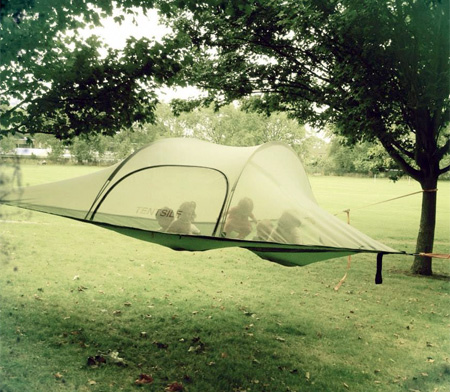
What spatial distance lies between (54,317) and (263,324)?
2340mm

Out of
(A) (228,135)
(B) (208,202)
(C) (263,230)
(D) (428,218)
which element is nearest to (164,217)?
(B) (208,202)

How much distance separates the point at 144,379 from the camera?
3678mm

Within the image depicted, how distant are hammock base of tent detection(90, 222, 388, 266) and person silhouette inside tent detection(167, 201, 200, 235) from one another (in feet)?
0.58

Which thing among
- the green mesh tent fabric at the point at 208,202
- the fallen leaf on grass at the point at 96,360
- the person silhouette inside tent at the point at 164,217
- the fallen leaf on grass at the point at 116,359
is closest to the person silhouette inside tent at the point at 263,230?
the green mesh tent fabric at the point at 208,202

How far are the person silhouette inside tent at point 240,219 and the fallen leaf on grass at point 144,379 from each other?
136 centimetres

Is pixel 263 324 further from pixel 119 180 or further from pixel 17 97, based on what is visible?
pixel 17 97

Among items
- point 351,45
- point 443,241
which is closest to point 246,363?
point 351,45

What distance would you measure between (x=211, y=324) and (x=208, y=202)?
61.5 inches

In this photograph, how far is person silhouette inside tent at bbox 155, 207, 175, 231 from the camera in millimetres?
4508

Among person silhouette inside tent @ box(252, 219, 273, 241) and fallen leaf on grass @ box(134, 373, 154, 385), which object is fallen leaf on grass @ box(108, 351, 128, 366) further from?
person silhouette inside tent @ box(252, 219, 273, 241)

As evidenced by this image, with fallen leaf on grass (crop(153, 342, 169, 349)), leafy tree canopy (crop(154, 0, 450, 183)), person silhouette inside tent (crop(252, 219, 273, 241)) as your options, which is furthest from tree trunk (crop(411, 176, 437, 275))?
fallen leaf on grass (crop(153, 342, 169, 349))

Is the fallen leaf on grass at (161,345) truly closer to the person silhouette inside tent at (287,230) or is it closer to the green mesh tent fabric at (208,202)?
the green mesh tent fabric at (208,202)

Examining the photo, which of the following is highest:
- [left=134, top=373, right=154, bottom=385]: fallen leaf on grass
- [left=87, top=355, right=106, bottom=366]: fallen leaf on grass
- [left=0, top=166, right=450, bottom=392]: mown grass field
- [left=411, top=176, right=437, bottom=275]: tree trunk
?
[left=411, top=176, right=437, bottom=275]: tree trunk

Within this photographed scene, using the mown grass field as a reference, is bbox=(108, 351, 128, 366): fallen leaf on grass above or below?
above
